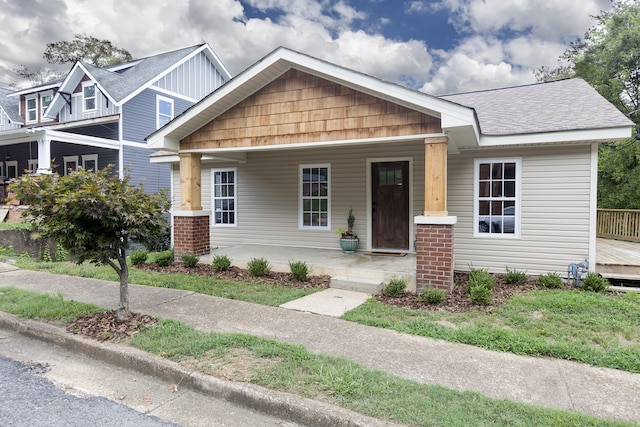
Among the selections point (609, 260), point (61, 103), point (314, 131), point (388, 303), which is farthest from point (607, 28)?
point (61, 103)

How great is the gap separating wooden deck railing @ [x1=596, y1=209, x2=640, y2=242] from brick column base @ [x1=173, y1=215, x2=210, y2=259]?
11.5m

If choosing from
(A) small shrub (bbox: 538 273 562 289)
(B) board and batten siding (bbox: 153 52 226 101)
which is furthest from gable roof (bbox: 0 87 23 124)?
(A) small shrub (bbox: 538 273 562 289)

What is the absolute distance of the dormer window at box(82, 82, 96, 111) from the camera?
1710 cm

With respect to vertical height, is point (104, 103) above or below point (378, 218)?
above

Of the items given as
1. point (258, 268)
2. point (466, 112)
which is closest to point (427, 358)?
point (466, 112)

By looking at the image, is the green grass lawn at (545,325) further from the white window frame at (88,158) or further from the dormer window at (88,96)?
the dormer window at (88,96)

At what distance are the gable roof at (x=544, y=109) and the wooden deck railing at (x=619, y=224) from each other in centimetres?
440

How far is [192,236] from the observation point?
26.4ft

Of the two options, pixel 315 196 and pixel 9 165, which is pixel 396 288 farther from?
pixel 9 165

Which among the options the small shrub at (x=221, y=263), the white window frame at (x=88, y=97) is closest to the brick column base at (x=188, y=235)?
the small shrub at (x=221, y=263)

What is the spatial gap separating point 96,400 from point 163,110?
1716 centimetres

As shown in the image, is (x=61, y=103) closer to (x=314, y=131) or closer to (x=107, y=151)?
(x=107, y=151)

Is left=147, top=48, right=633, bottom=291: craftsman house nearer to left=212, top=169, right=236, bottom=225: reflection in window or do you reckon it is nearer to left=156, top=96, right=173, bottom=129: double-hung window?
left=212, top=169, right=236, bottom=225: reflection in window

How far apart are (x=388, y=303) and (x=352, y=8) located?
35.8 feet
